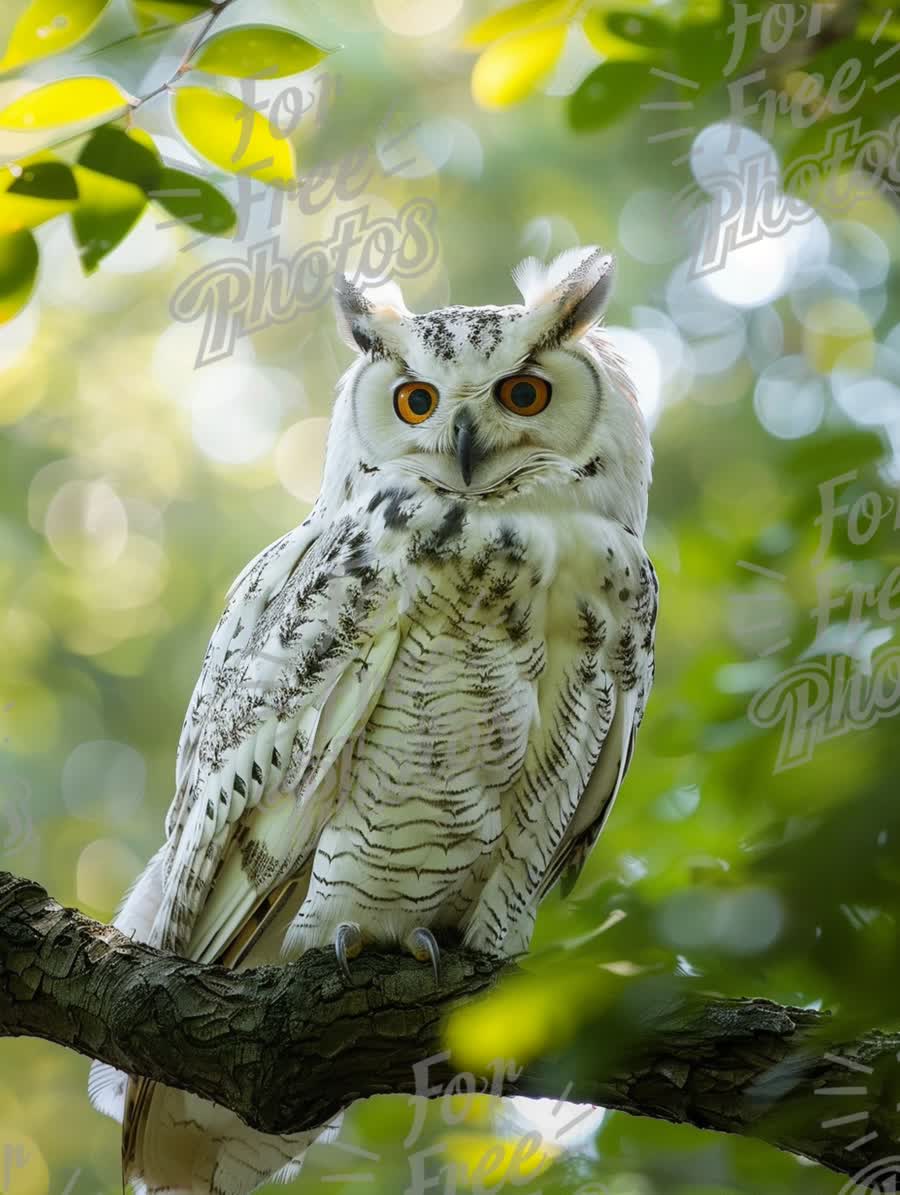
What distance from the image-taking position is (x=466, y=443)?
1682 mm

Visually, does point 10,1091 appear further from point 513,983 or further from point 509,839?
point 513,983

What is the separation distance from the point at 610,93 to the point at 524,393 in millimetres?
656

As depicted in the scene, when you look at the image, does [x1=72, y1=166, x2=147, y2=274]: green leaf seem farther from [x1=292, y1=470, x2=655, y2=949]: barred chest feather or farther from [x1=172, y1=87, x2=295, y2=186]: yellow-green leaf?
[x1=292, y1=470, x2=655, y2=949]: barred chest feather

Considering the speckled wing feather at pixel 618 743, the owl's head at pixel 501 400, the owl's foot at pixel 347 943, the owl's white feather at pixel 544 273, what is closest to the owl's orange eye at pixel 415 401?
the owl's head at pixel 501 400

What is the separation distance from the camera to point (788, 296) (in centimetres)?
378

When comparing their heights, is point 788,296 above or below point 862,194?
above

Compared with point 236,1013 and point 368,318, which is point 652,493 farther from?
point 236,1013

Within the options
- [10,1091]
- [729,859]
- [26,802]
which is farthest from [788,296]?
[10,1091]

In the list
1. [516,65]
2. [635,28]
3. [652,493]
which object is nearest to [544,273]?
[635,28]

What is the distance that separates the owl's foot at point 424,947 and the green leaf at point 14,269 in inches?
39.5

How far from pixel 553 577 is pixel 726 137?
774 millimetres

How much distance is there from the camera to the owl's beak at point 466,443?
66.1 inches

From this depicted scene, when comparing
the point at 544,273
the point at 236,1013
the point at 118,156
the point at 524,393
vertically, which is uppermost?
the point at 544,273

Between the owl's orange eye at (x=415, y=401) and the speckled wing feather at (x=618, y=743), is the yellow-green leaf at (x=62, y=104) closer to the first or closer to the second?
the owl's orange eye at (x=415, y=401)
